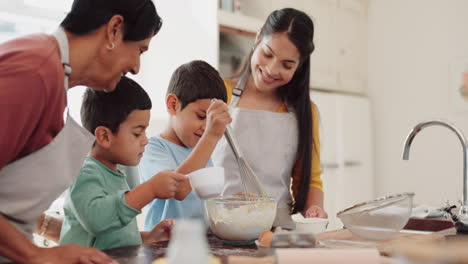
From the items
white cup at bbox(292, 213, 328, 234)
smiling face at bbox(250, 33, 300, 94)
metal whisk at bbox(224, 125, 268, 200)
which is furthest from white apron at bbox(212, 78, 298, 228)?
white cup at bbox(292, 213, 328, 234)

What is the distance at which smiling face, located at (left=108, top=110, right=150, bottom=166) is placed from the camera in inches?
47.3

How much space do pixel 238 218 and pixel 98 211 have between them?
1.03ft

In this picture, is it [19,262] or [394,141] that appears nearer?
[19,262]

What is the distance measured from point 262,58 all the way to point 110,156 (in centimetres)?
75

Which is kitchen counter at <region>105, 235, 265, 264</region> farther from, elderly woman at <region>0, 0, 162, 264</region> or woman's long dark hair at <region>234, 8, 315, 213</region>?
woman's long dark hair at <region>234, 8, 315, 213</region>

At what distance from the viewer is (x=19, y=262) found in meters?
0.84

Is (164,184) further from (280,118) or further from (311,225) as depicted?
(280,118)

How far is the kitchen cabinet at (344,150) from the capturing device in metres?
3.85

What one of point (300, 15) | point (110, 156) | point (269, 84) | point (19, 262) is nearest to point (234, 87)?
point (269, 84)

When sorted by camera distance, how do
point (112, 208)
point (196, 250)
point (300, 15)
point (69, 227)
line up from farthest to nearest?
point (300, 15)
point (69, 227)
point (112, 208)
point (196, 250)

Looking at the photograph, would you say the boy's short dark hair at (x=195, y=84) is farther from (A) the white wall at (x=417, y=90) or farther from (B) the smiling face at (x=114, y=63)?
(A) the white wall at (x=417, y=90)

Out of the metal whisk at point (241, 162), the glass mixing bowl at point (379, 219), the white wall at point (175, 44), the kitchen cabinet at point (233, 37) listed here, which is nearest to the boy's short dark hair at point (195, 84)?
the metal whisk at point (241, 162)

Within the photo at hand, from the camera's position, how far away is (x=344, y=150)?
13.2 feet

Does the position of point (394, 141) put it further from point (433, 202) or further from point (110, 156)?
point (110, 156)
